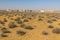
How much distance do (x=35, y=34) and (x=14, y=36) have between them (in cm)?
277

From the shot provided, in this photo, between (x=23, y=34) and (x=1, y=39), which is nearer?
(x=1, y=39)

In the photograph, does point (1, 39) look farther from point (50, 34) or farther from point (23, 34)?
point (50, 34)

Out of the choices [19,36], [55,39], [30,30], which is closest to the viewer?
[55,39]

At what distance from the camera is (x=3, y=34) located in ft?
70.2

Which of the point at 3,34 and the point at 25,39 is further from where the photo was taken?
the point at 3,34

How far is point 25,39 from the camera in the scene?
20078 mm

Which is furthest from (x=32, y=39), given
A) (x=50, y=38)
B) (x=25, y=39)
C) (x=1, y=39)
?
(x=1, y=39)

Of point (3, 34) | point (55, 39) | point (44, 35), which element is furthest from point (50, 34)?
point (3, 34)

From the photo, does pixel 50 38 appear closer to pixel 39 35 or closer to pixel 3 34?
pixel 39 35

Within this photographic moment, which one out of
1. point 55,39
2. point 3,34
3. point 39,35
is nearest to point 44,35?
point 39,35

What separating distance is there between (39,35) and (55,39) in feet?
8.63

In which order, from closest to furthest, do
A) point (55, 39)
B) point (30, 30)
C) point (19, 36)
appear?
1. point (55, 39)
2. point (19, 36)
3. point (30, 30)

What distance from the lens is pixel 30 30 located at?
2461 centimetres

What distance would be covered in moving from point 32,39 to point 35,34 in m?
2.56
